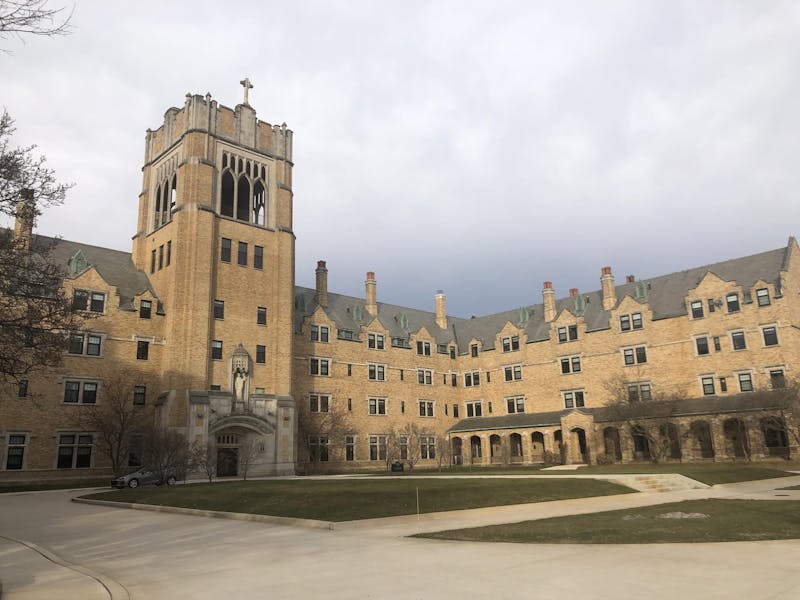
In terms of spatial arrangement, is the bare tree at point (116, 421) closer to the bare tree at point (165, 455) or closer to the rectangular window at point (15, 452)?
the bare tree at point (165, 455)

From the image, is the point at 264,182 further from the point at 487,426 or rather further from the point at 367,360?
the point at 487,426

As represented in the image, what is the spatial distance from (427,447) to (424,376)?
7219 millimetres

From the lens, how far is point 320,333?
55.6 meters

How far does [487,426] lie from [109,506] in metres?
40.3

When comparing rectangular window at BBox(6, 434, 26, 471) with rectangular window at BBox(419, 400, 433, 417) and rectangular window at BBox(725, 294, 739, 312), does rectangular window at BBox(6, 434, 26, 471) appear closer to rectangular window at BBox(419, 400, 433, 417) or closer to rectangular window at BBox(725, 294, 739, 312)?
rectangular window at BBox(419, 400, 433, 417)

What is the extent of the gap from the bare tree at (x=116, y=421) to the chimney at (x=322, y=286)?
20390 mm

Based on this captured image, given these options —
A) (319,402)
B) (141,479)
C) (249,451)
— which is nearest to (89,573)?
(141,479)

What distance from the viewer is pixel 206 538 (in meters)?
15.1

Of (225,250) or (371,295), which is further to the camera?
(371,295)

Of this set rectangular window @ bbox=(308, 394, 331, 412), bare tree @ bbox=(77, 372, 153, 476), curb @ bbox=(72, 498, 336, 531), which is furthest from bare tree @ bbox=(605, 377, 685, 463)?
bare tree @ bbox=(77, 372, 153, 476)

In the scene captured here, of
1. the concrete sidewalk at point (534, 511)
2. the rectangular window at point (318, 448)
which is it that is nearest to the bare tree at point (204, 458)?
the rectangular window at point (318, 448)

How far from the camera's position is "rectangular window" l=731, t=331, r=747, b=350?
48.0 metres

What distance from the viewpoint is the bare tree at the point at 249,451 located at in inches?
1672

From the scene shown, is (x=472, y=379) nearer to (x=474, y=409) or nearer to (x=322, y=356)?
(x=474, y=409)
